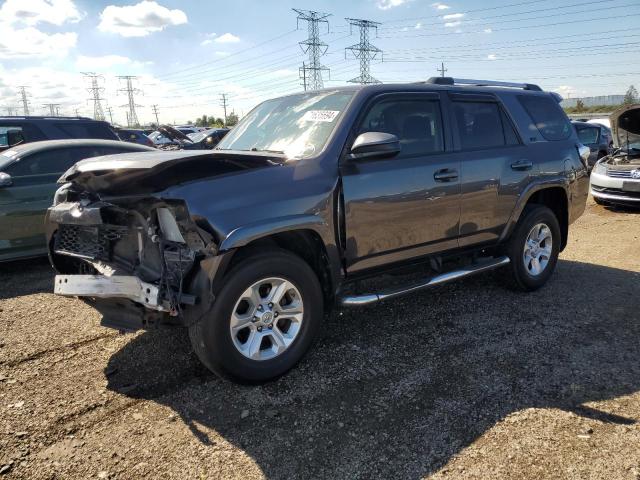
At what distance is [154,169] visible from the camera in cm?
285

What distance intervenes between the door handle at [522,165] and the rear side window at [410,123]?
94 centimetres

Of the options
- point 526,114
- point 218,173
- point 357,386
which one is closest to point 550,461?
point 357,386

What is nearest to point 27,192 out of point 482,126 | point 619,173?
point 482,126

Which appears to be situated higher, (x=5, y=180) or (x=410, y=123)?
(x=410, y=123)

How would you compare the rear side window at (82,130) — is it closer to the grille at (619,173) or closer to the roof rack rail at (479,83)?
the roof rack rail at (479,83)

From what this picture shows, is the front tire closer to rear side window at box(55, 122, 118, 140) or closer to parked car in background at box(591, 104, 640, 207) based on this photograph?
rear side window at box(55, 122, 118, 140)

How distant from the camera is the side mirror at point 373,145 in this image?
3425mm

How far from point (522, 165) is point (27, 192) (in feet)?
18.5

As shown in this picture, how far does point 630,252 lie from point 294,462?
6.14m

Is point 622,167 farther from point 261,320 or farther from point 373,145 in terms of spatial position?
point 261,320

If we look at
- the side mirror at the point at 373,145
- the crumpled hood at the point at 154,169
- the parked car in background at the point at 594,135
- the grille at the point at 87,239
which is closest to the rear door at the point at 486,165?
the side mirror at the point at 373,145

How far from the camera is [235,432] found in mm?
2811

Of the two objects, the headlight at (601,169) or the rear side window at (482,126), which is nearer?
the rear side window at (482,126)

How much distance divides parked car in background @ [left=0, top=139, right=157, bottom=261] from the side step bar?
4.33m
